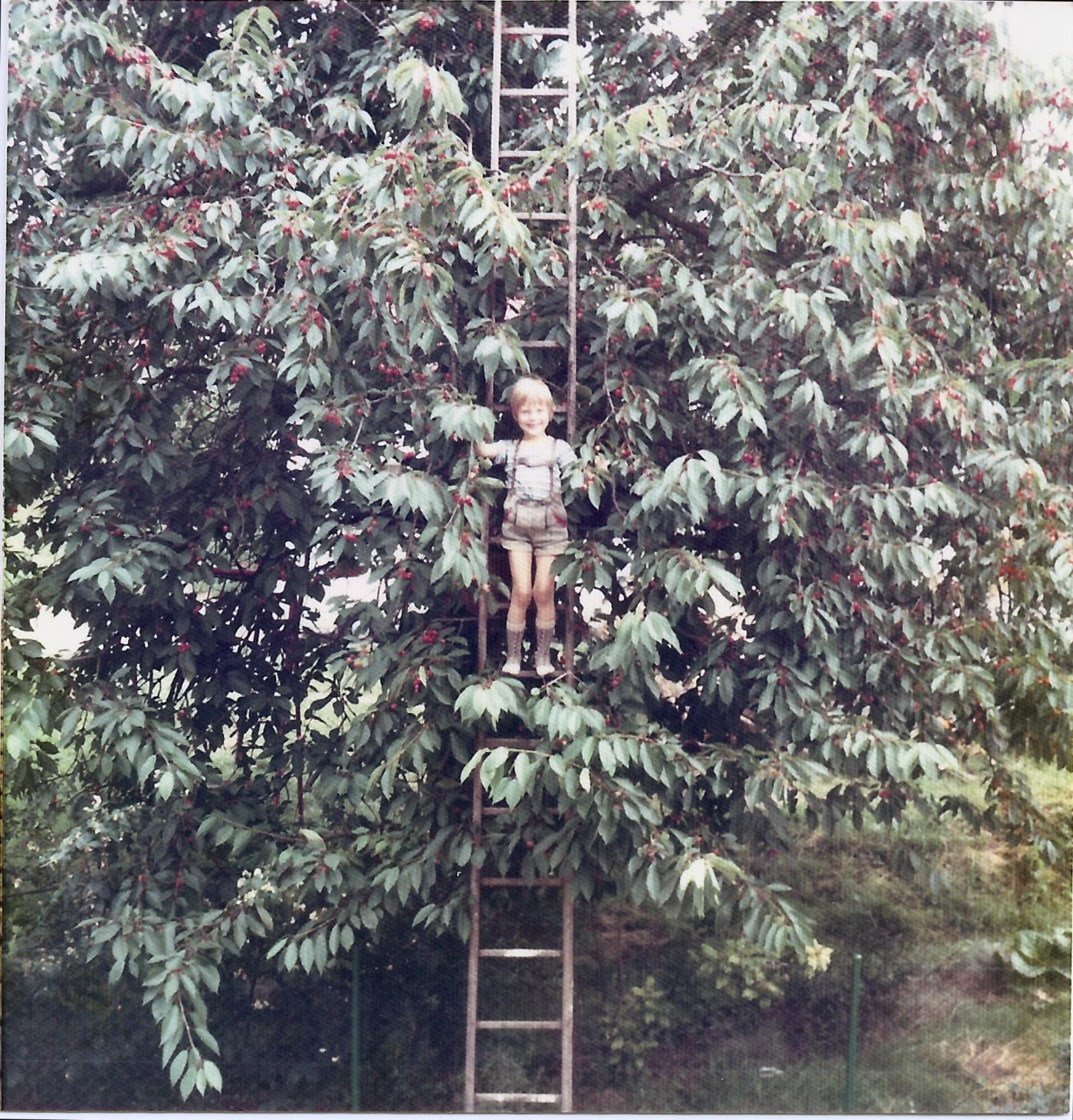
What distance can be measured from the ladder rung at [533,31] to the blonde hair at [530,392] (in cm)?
91

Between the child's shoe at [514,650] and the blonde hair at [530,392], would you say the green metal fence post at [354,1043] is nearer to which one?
the child's shoe at [514,650]

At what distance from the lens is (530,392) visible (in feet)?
9.43

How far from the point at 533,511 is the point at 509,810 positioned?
75cm

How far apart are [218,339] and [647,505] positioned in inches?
46.8

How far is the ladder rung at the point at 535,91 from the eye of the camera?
118 inches

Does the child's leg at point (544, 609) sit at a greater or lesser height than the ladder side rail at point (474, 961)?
greater

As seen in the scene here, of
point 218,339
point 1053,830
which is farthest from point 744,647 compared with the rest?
point 218,339

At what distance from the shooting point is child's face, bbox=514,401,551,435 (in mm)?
2883

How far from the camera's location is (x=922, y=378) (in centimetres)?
290

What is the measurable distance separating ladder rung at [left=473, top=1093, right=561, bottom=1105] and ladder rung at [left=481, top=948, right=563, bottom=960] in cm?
33

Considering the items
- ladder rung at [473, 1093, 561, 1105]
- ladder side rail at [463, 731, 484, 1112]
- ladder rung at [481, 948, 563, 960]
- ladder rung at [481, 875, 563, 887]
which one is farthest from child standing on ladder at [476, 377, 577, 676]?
ladder rung at [473, 1093, 561, 1105]

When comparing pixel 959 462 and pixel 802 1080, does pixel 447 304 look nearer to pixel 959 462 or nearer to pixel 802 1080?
pixel 959 462

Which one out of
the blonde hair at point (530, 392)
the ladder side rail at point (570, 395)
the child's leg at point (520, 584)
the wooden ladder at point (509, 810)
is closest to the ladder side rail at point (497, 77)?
the wooden ladder at point (509, 810)

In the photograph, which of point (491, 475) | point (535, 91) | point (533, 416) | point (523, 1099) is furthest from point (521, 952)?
point (535, 91)
